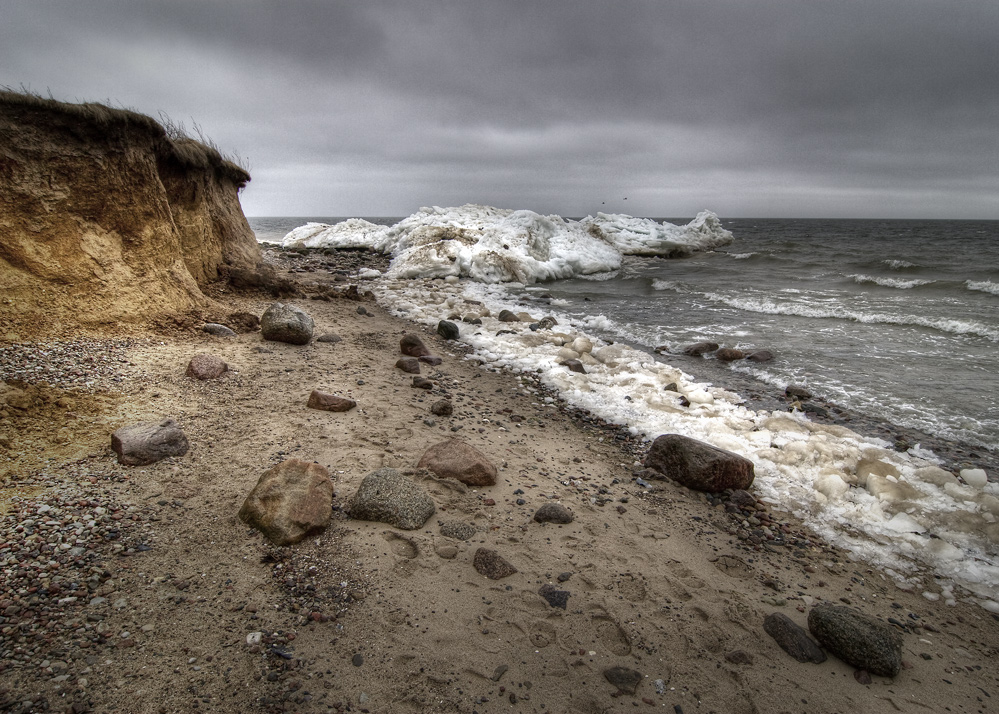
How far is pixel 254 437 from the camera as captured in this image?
157 inches

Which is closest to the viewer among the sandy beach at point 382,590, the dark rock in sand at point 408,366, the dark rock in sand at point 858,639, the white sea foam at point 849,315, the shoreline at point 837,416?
the sandy beach at point 382,590

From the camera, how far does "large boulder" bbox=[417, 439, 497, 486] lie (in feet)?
12.6

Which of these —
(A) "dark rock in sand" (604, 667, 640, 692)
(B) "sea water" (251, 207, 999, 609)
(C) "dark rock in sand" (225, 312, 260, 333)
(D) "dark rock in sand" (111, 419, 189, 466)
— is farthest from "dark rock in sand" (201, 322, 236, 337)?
(A) "dark rock in sand" (604, 667, 640, 692)

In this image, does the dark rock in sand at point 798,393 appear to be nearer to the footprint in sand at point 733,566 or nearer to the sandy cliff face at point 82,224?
the footprint in sand at point 733,566

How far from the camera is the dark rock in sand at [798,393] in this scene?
21.1ft

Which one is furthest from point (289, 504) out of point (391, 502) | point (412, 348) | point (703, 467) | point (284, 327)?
point (412, 348)

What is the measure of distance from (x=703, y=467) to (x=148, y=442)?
172 inches

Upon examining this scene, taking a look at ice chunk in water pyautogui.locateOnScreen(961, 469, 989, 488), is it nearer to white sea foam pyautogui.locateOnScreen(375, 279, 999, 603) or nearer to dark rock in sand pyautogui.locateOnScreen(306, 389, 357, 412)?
white sea foam pyautogui.locateOnScreen(375, 279, 999, 603)

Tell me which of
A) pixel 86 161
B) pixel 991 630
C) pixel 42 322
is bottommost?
pixel 991 630

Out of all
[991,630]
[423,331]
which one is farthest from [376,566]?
[423,331]

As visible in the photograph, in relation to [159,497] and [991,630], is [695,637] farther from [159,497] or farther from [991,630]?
[159,497]

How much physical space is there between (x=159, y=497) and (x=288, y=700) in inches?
70.3

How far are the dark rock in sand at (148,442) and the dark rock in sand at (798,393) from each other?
6.98 m

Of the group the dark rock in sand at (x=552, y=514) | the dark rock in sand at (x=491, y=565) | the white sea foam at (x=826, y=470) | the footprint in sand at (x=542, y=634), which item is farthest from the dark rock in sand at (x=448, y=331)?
the footprint in sand at (x=542, y=634)
